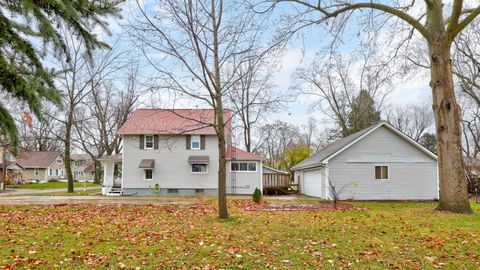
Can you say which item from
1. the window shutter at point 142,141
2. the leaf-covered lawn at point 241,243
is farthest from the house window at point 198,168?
the leaf-covered lawn at point 241,243

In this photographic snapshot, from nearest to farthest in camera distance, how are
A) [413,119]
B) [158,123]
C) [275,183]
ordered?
1. [158,123]
2. [275,183]
3. [413,119]

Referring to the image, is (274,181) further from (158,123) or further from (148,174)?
(158,123)

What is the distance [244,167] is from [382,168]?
974 cm

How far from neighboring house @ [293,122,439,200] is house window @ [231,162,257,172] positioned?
612 centimetres

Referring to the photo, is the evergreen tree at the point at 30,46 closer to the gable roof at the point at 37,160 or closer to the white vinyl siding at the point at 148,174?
the white vinyl siding at the point at 148,174

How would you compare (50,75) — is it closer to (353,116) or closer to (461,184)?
(461,184)

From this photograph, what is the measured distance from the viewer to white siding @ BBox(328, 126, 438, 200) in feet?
73.9

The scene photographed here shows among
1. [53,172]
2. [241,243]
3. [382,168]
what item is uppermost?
[382,168]

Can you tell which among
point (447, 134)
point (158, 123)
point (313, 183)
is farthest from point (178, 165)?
point (447, 134)

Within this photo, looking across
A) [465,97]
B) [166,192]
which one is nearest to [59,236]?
[166,192]

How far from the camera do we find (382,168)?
22781 millimetres

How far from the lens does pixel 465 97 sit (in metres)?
36.2

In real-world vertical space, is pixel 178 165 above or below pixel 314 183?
above

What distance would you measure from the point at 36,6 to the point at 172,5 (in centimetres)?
701
